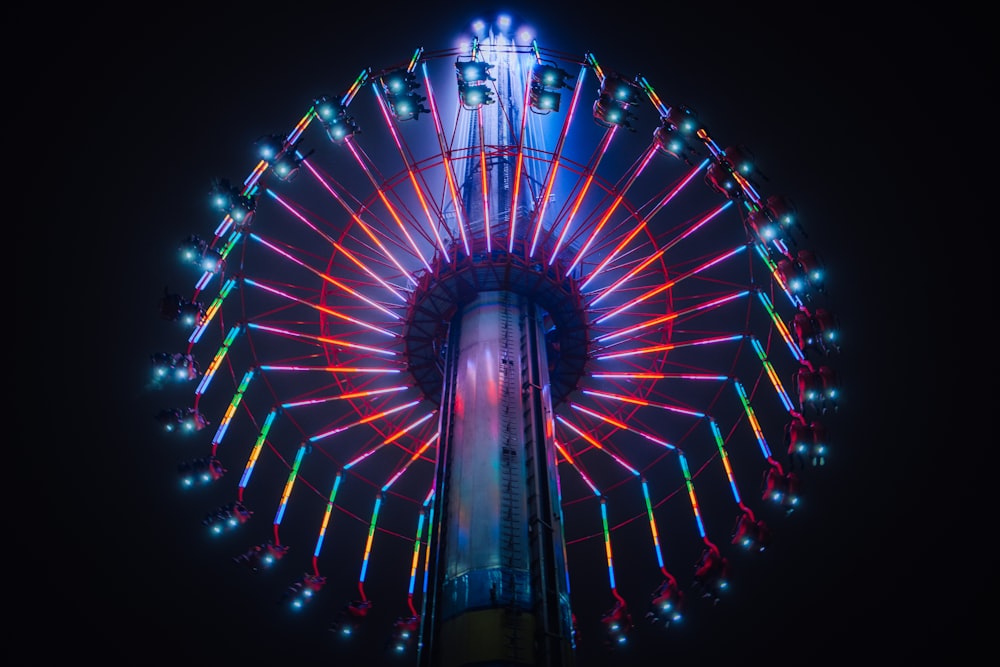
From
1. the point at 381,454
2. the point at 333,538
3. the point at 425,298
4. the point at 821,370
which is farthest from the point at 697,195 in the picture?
the point at 333,538

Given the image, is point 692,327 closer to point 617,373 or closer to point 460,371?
point 617,373

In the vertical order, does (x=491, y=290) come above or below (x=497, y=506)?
above

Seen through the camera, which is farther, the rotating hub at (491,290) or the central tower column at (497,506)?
the rotating hub at (491,290)

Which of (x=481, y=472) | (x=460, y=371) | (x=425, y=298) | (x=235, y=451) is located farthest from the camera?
(x=235, y=451)

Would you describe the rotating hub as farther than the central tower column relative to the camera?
Yes

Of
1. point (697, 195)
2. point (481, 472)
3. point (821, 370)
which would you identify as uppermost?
point (697, 195)

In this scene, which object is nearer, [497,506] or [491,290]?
[497,506]

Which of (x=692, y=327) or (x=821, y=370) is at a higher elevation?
(x=692, y=327)

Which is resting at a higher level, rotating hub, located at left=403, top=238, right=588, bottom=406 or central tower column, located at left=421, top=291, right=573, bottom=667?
rotating hub, located at left=403, top=238, right=588, bottom=406
